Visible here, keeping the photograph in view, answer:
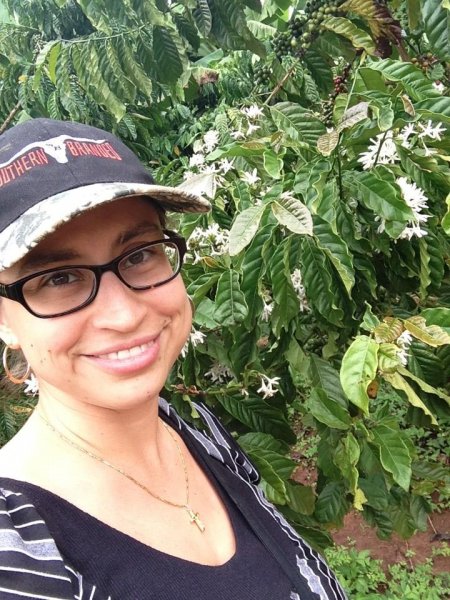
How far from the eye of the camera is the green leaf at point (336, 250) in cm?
112

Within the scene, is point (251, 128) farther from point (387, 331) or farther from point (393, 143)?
point (387, 331)

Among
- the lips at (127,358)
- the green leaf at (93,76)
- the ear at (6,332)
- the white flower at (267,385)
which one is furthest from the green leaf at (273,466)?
the green leaf at (93,76)

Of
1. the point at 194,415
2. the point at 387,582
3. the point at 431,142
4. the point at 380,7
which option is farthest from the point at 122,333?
the point at 387,582

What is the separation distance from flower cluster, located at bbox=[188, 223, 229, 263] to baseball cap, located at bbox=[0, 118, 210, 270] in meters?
0.52

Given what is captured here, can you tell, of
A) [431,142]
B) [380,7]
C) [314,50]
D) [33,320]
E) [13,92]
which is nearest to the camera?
[33,320]

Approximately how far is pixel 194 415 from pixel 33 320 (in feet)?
1.96

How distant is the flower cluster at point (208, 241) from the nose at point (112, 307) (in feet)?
2.01

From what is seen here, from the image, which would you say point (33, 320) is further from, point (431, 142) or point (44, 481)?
point (431, 142)

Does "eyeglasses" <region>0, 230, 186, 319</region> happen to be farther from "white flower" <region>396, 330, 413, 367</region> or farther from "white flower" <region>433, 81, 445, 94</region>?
"white flower" <region>433, 81, 445, 94</region>

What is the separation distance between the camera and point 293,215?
1.10m

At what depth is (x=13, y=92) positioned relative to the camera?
9.43 ft

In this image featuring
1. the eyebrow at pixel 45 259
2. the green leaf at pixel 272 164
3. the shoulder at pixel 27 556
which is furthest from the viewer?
the green leaf at pixel 272 164

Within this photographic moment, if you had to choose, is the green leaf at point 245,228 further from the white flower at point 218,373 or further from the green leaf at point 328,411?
the white flower at point 218,373

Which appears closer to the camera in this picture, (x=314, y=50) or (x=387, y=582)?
(x=314, y=50)
